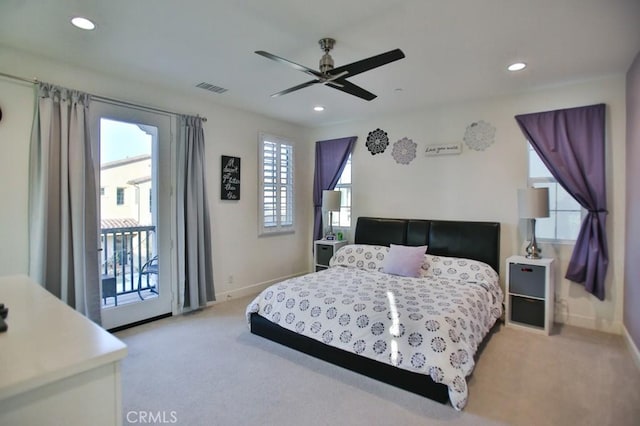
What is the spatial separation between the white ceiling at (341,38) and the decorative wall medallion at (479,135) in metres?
0.52

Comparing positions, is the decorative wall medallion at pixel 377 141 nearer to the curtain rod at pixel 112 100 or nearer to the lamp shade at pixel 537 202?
the lamp shade at pixel 537 202

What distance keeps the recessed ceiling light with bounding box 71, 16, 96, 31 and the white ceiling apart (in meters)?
0.05

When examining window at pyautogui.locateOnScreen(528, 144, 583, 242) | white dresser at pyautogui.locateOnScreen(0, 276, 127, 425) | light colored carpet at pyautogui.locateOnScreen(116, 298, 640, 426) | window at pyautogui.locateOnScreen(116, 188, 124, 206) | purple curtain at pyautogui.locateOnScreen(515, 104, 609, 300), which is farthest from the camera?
window at pyautogui.locateOnScreen(528, 144, 583, 242)

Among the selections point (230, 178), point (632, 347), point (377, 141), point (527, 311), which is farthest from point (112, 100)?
point (632, 347)

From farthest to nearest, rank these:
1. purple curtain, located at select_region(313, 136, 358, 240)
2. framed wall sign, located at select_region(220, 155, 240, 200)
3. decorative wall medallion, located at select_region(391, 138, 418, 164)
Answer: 1. purple curtain, located at select_region(313, 136, 358, 240)
2. decorative wall medallion, located at select_region(391, 138, 418, 164)
3. framed wall sign, located at select_region(220, 155, 240, 200)

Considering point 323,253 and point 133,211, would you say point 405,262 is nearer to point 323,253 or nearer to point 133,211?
point 323,253

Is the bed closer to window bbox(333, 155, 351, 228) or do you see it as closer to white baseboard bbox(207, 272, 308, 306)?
window bbox(333, 155, 351, 228)

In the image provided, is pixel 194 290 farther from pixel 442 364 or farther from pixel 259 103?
pixel 442 364

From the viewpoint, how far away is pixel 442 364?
2324 millimetres

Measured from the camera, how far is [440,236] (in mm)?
4430

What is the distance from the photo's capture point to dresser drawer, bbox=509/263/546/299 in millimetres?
3562

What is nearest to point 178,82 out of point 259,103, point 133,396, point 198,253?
point 259,103

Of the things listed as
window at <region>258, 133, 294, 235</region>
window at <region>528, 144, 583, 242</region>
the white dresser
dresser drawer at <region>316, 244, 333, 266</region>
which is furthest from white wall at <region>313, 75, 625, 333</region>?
the white dresser

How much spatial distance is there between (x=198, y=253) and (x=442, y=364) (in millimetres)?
3112
